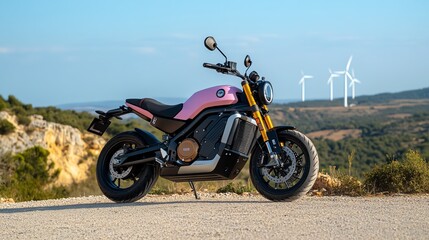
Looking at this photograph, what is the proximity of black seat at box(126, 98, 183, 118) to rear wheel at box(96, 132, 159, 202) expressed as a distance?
438 mm

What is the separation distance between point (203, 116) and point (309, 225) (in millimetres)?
2659

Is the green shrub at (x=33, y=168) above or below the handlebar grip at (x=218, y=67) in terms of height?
below

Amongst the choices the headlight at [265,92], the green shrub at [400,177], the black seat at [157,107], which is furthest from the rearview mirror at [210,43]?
the green shrub at [400,177]

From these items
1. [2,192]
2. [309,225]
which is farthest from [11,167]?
[309,225]

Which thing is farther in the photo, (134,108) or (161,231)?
(134,108)

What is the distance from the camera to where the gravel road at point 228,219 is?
7418 mm

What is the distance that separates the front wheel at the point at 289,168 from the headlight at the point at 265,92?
1.52 ft

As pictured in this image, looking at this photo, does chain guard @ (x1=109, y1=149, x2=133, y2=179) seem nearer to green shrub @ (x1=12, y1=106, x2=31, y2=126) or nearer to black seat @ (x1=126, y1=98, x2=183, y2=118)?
black seat @ (x1=126, y1=98, x2=183, y2=118)

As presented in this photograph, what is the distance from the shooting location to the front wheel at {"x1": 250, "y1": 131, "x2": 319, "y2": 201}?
31.0 feet

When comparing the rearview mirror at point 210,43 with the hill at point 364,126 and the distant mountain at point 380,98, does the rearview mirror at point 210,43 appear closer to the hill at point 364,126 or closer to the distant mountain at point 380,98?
the hill at point 364,126

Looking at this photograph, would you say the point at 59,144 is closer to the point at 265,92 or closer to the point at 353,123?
the point at 265,92

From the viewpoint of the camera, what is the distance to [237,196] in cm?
1154

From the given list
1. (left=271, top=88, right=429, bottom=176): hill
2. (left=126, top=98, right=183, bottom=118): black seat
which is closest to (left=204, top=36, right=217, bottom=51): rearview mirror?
(left=126, top=98, right=183, bottom=118): black seat

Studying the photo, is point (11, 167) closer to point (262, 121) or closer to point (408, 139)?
point (262, 121)
